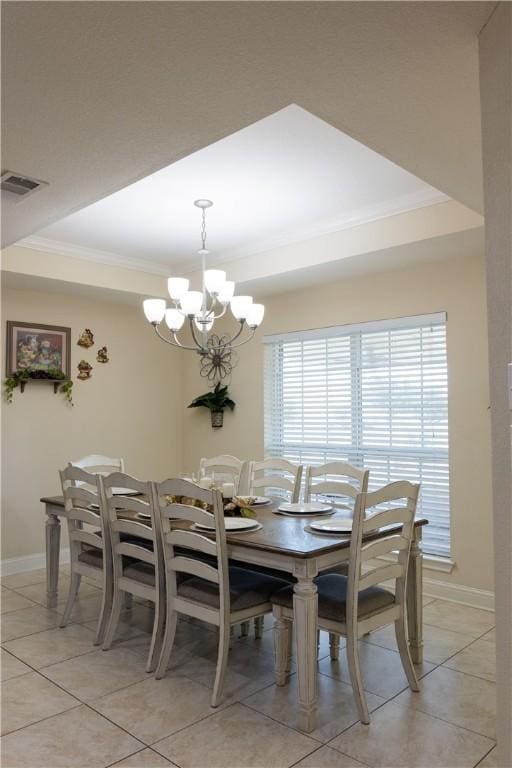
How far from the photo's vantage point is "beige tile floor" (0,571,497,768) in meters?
2.18

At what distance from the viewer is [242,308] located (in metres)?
3.41

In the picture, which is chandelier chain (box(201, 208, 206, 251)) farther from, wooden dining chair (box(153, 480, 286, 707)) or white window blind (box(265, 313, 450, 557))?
wooden dining chair (box(153, 480, 286, 707))

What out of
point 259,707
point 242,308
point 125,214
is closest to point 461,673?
point 259,707

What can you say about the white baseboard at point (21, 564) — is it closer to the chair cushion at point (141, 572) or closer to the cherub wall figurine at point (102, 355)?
the cherub wall figurine at point (102, 355)

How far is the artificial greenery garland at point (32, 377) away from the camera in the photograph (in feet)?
15.4

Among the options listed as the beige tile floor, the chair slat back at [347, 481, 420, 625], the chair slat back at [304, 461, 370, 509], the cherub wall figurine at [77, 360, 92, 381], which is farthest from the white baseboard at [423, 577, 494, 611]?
the cherub wall figurine at [77, 360, 92, 381]

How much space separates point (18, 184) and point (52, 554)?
2.36 metres

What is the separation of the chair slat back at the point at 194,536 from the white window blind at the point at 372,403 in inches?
76.8

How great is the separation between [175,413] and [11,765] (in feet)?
13.1

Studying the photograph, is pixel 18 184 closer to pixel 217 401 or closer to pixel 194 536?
pixel 194 536

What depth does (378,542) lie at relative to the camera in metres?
2.50

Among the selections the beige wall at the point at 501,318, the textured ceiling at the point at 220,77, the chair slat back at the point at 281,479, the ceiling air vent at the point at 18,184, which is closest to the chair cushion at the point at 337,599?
the beige wall at the point at 501,318

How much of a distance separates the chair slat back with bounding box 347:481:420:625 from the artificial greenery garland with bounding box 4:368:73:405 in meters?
3.23

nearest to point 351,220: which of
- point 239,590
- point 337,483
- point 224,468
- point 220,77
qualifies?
point 337,483
